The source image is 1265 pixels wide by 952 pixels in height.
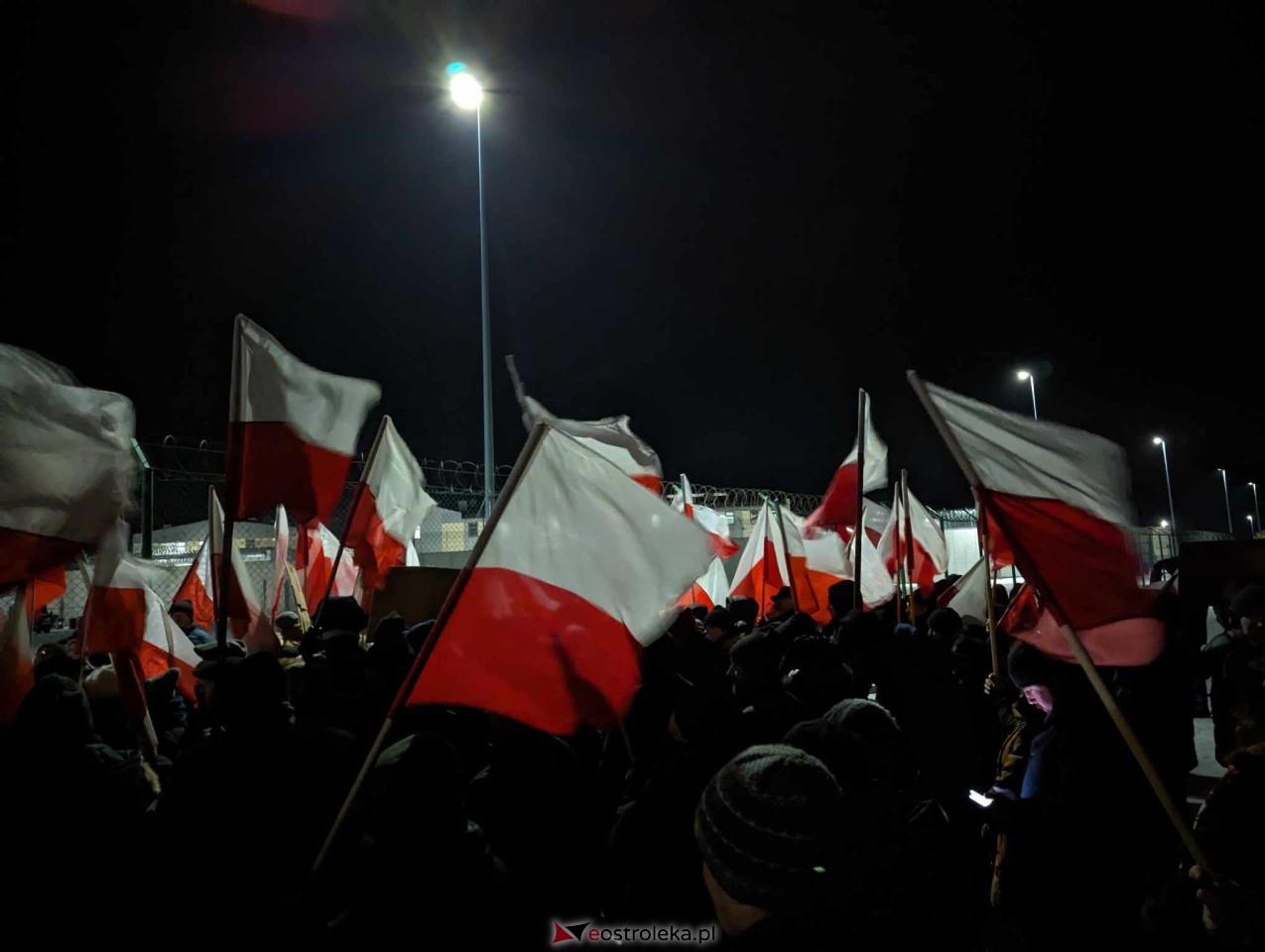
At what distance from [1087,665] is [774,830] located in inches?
78.0

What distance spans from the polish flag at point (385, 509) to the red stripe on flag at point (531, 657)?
4.43 meters

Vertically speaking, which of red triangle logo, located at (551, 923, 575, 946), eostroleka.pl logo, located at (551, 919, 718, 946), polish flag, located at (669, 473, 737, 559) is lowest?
red triangle logo, located at (551, 923, 575, 946)

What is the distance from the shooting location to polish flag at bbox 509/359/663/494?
6.59 metres

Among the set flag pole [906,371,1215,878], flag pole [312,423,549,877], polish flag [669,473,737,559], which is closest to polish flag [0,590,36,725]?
flag pole [312,423,549,877]

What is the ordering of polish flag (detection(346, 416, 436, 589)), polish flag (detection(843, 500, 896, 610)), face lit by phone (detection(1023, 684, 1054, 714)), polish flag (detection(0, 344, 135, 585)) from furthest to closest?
polish flag (detection(843, 500, 896, 610))
polish flag (detection(346, 416, 436, 589))
face lit by phone (detection(1023, 684, 1054, 714))
polish flag (detection(0, 344, 135, 585))

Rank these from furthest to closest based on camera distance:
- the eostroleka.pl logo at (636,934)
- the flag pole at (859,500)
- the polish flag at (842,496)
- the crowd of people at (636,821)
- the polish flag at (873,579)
A: the polish flag at (873,579), the polish flag at (842,496), the flag pole at (859,500), the eostroleka.pl logo at (636,934), the crowd of people at (636,821)

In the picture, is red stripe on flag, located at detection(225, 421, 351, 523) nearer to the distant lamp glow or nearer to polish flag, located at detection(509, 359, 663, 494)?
polish flag, located at detection(509, 359, 663, 494)

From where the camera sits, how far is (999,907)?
13.4 ft

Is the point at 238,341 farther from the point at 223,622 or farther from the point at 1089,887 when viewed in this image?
the point at 1089,887

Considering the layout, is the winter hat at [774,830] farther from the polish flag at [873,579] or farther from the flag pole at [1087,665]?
the polish flag at [873,579]

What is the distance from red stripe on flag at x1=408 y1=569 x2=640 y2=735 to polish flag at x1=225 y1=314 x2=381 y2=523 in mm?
1663

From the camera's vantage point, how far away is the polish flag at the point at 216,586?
6.44 meters

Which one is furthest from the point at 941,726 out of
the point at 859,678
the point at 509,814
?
the point at 509,814

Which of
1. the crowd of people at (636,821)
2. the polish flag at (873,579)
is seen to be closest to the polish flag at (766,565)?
the polish flag at (873,579)
